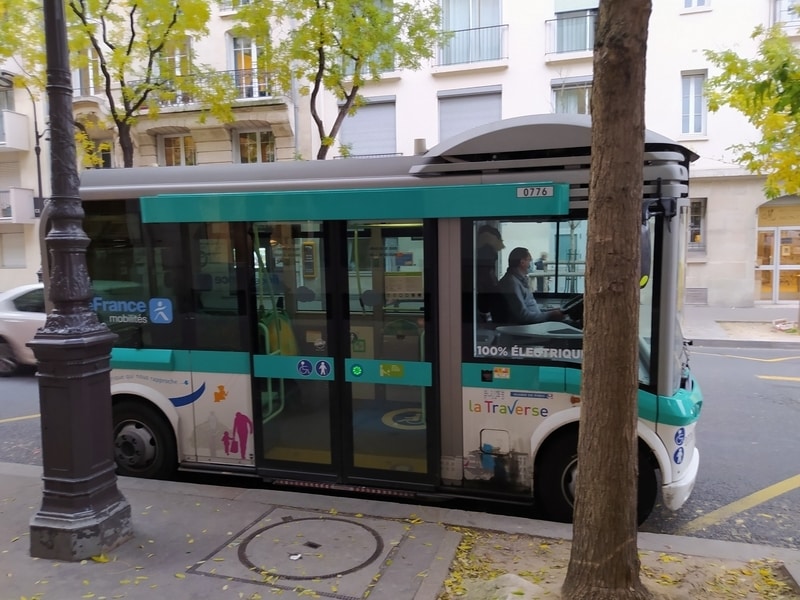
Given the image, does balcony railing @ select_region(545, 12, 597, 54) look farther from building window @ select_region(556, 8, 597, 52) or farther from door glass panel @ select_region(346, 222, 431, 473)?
door glass panel @ select_region(346, 222, 431, 473)

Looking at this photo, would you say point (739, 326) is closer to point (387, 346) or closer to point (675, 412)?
point (675, 412)

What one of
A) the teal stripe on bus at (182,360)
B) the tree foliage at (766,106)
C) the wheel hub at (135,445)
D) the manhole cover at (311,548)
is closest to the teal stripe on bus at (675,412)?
the manhole cover at (311,548)

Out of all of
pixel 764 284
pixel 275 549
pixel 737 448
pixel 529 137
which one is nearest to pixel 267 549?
pixel 275 549

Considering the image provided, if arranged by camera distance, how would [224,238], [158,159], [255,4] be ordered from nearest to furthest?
1. [224,238]
2. [255,4]
3. [158,159]

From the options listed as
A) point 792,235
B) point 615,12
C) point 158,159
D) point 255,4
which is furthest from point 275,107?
point 615,12

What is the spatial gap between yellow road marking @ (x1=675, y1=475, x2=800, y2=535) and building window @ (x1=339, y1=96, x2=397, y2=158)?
16419 millimetres

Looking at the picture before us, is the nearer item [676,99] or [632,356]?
[632,356]

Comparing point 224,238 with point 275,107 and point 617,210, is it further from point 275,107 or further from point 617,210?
point 275,107

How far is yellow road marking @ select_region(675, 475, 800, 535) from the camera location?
15.4 feet

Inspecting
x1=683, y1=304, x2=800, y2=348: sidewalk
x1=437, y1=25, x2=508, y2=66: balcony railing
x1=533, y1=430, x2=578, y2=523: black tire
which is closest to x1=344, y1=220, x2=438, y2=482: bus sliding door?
x1=533, y1=430, x2=578, y2=523: black tire

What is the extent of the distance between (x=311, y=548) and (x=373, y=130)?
1772cm

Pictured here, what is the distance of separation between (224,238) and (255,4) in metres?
7.70

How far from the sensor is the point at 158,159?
2178 cm

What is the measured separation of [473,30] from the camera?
64.0 ft
